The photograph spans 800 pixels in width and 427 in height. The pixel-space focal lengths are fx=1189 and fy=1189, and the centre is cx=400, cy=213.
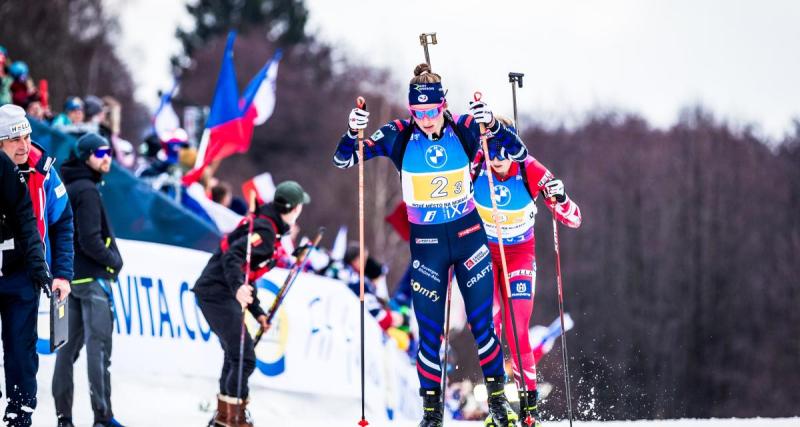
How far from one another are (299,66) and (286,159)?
660cm

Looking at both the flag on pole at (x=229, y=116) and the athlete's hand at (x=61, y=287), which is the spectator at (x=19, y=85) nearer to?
the flag on pole at (x=229, y=116)

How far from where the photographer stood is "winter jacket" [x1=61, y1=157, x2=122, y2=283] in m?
8.89

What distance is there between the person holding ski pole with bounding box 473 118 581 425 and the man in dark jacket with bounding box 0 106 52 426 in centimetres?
334

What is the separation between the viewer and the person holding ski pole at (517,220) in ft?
29.7

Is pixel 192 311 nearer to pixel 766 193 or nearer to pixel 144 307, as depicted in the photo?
pixel 144 307

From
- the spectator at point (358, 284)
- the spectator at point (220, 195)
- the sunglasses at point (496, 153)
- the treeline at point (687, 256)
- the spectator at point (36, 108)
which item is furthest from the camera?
the treeline at point (687, 256)

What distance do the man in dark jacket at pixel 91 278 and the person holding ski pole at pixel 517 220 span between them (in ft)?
9.43

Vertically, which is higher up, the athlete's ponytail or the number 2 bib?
the athlete's ponytail

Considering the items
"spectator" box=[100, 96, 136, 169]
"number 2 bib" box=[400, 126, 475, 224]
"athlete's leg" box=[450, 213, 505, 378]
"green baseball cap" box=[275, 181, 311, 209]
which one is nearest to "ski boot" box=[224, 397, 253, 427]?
"green baseball cap" box=[275, 181, 311, 209]

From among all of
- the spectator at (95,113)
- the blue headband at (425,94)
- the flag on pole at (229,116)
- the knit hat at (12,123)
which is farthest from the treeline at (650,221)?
the knit hat at (12,123)

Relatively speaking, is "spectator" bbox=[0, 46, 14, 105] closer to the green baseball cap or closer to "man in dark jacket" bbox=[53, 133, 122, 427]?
"man in dark jacket" bbox=[53, 133, 122, 427]

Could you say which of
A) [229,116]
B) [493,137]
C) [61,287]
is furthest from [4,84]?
[493,137]

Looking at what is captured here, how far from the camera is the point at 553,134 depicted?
198ft

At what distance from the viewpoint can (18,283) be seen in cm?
748
